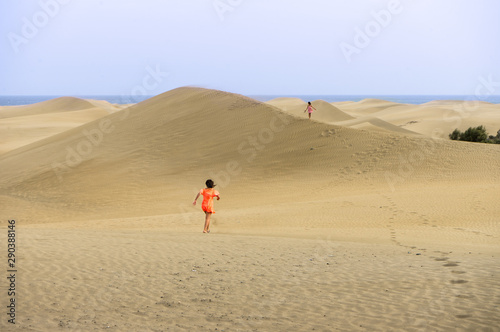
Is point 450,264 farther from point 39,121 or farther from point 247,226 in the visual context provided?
point 39,121

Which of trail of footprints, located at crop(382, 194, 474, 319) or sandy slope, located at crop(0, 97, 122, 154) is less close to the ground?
sandy slope, located at crop(0, 97, 122, 154)

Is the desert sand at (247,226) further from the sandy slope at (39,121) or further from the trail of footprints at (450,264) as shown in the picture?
the sandy slope at (39,121)

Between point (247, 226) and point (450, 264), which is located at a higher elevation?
point (450, 264)

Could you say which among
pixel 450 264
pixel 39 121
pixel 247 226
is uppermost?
pixel 39 121

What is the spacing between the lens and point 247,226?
42.9 feet

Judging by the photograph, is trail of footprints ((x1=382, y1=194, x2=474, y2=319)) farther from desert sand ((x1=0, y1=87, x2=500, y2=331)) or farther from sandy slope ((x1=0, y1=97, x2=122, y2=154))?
sandy slope ((x1=0, y1=97, x2=122, y2=154))

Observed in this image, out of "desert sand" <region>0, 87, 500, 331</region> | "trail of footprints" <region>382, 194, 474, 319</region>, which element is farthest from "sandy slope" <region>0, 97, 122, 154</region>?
"trail of footprints" <region>382, 194, 474, 319</region>

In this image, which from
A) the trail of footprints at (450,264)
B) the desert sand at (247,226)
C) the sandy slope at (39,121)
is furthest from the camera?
the sandy slope at (39,121)

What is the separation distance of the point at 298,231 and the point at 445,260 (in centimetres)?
435

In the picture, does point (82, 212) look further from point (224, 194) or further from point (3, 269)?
point (3, 269)

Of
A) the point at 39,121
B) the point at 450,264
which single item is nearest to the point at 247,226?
the point at 450,264

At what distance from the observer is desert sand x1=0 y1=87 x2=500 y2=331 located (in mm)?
6047

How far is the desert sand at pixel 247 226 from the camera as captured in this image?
6047mm

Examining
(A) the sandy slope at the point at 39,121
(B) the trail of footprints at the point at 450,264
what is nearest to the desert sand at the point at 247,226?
(B) the trail of footprints at the point at 450,264
